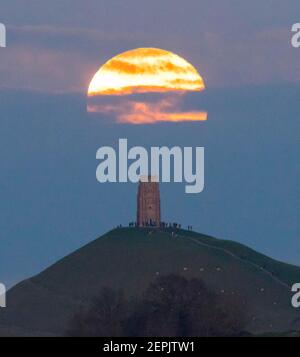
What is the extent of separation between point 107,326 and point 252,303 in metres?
29.1

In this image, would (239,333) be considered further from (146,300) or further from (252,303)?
(252,303)

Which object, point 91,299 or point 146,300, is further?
point 91,299

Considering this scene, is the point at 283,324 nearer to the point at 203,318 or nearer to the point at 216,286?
the point at 216,286

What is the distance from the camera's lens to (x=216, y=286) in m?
198
